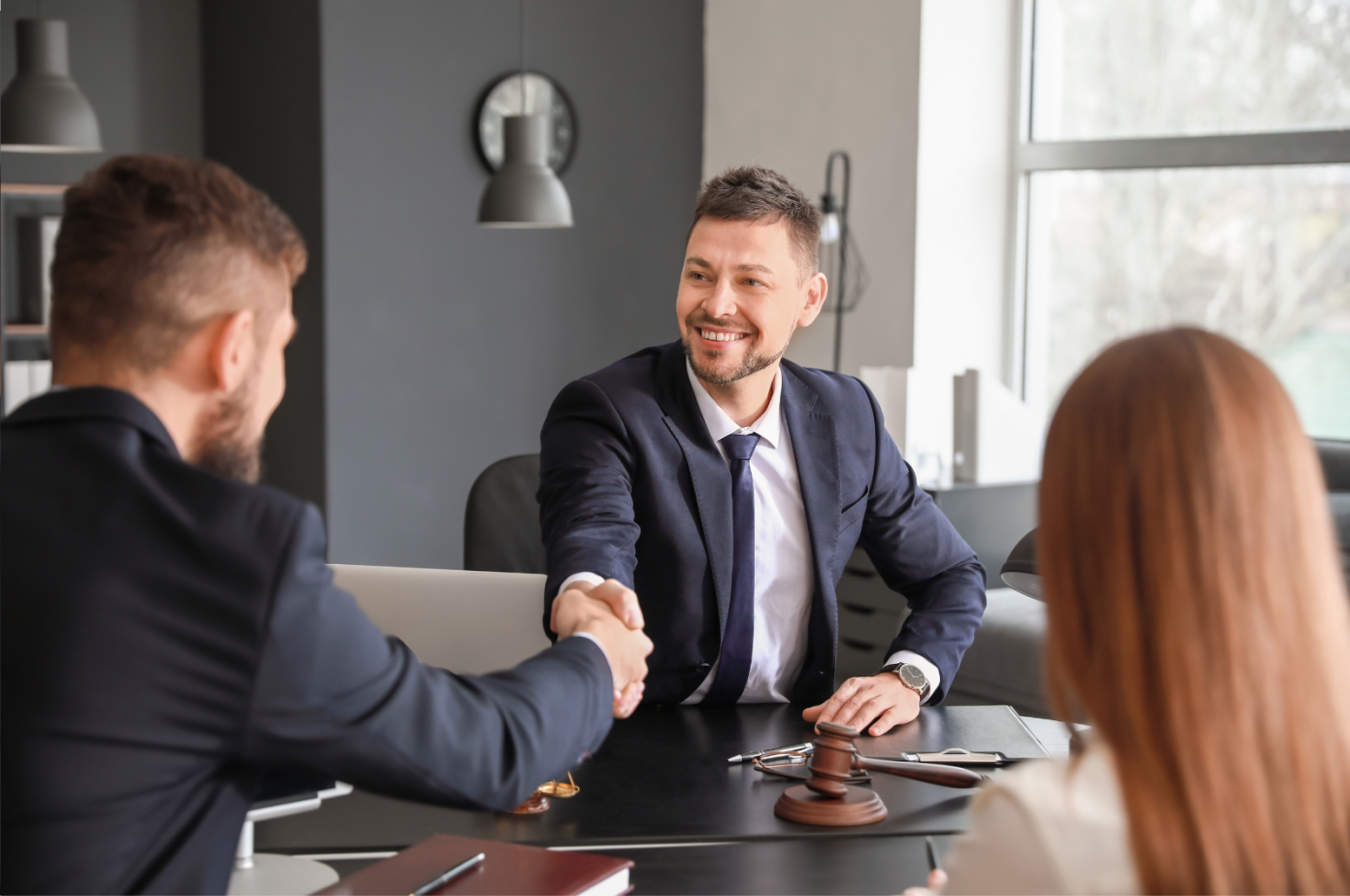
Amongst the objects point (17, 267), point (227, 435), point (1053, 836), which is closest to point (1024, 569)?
point (1053, 836)

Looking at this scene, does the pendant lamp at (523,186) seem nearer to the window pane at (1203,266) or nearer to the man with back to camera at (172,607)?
the window pane at (1203,266)

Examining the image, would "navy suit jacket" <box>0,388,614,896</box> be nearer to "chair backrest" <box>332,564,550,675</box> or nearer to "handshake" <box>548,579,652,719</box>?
"handshake" <box>548,579,652,719</box>

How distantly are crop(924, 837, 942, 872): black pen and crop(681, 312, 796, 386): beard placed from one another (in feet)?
3.33

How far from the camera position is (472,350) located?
479 cm

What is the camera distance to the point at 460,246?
472 centimetres

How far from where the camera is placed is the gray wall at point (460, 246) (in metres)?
4.46

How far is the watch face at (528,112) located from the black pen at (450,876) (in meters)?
3.63

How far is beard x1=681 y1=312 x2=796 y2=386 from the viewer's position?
2248 mm

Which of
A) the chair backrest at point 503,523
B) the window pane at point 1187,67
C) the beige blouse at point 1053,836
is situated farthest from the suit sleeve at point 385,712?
the window pane at point 1187,67

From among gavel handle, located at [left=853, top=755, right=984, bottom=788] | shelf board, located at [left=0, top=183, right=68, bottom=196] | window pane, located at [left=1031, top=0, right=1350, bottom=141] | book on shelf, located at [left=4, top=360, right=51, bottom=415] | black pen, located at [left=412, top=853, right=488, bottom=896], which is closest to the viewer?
black pen, located at [left=412, top=853, right=488, bottom=896]

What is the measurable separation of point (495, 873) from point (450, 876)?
0.15 feet

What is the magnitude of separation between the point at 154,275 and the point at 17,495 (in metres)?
0.21

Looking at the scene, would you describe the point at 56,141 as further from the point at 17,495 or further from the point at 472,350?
the point at 17,495

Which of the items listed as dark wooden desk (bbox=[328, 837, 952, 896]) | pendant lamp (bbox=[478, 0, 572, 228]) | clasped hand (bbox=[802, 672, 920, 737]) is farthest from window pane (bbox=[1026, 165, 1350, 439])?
dark wooden desk (bbox=[328, 837, 952, 896])
